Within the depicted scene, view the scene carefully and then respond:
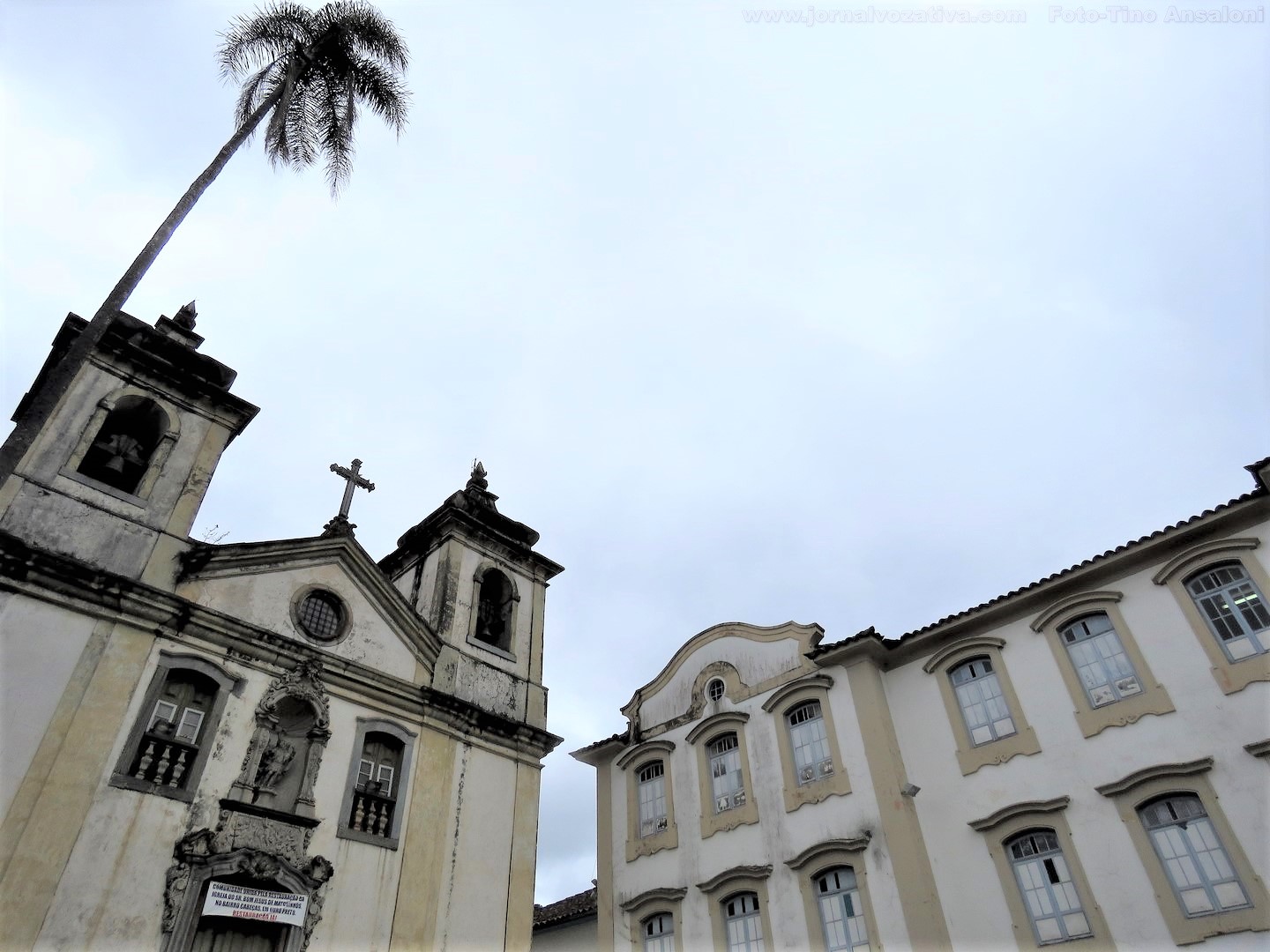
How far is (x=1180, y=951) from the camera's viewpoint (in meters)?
11.2

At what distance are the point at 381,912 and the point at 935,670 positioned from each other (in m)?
10.7

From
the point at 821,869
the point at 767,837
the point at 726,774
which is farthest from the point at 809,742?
the point at 821,869

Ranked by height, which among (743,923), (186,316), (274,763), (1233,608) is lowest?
(743,923)

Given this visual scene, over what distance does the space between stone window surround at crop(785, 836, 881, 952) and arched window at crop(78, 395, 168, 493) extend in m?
13.4

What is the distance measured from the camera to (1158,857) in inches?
474

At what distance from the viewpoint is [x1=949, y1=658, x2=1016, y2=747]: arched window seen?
14.6 meters

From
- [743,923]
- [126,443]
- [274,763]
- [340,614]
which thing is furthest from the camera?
[743,923]

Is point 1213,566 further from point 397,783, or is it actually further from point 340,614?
point 340,614

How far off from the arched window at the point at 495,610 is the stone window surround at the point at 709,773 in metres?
5.00

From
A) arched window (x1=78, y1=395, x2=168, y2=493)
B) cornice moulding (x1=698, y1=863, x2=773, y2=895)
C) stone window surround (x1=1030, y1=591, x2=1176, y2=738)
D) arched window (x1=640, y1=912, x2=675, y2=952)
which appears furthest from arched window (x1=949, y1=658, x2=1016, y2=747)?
arched window (x1=78, y1=395, x2=168, y2=493)

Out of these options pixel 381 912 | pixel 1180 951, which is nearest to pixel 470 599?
pixel 381 912

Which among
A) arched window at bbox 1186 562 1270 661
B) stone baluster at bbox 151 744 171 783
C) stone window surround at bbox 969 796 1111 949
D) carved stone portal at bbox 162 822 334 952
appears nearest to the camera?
carved stone portal at bbox 162 822 334 952

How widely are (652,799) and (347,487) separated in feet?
32.2

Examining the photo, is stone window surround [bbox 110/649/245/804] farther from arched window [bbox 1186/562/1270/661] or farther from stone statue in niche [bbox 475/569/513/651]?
arched window [bbox 1186/562/1270/661]
